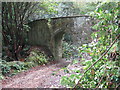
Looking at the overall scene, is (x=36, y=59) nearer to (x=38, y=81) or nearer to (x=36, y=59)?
(x=36, y=59)

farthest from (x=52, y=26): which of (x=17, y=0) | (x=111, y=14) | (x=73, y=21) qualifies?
(x=111, y=14)

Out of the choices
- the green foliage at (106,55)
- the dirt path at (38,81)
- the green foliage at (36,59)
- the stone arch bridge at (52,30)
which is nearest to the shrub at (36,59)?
the green foliage at (36,59)

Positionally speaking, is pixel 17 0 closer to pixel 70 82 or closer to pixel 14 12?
pixel 14 12

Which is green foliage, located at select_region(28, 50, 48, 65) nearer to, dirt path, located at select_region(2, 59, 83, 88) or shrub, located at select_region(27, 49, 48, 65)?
shrub, located at select_region(27, 49, 48, 65)

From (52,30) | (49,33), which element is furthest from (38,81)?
(49,33)

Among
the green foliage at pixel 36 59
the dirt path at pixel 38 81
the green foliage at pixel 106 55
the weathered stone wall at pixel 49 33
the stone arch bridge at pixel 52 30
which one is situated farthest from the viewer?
the weathered stone wall at pixel 49 33

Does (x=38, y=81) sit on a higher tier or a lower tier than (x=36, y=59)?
higher

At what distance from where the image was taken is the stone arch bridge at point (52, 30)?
25.1 feet

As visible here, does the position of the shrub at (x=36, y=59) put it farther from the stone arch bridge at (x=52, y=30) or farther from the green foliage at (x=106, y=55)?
the green foliage at (x=106, y=55)

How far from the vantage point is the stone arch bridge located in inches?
302

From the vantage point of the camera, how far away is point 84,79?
146cm

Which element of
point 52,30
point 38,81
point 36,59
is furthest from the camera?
point 52,30

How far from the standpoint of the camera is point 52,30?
8.38 metres

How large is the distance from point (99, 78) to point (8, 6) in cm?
650
